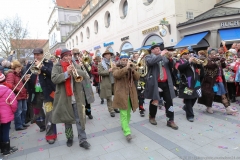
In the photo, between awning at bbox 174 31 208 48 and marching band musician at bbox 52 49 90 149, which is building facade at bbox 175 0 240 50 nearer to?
awning at bbox 174 31 208 48

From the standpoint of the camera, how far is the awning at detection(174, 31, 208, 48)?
1056cm

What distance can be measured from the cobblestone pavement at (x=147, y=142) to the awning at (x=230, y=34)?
6531 mm

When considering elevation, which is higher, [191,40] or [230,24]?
[230,24]

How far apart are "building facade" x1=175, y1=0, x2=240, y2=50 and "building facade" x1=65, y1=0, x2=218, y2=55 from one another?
836mm

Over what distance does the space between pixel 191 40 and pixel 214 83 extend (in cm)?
695

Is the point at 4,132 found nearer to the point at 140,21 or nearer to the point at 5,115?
the point at 5,115

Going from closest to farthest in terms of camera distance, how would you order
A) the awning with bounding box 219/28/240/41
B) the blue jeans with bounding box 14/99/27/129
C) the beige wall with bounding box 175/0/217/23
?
1. the blue jeans with bounding box 14/99/27/129
2. the awning with bounding box 219/28/240/41
3. the beige wall with bounding box 175/0/217/23

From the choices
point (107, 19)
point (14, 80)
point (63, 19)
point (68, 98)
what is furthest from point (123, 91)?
point (63, 19)

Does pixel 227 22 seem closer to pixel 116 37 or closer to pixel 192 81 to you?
pixel 192 81

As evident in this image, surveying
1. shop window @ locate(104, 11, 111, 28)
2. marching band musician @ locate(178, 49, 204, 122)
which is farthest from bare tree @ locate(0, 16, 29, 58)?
marching band musician @ locate(178, 49, 204, 122)

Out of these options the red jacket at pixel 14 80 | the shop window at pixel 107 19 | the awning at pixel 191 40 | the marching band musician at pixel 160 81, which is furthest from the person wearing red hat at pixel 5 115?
the shop window at pixel 107 19

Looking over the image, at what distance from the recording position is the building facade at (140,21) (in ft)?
39.3

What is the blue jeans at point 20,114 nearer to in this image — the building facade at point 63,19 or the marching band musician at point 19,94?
the marching band musician at point 19,94

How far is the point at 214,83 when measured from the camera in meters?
4.89
